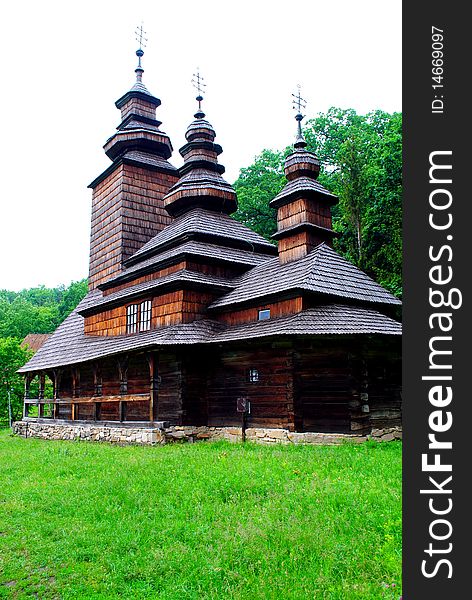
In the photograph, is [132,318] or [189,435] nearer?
[189,435]

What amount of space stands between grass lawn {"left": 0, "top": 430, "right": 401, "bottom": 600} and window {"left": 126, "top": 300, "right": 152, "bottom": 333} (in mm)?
7770

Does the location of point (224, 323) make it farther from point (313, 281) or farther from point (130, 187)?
point (130, 187)

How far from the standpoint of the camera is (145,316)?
1817cm

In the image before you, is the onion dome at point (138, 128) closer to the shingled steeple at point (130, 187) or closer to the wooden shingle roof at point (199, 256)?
the shingled steeple at point (130, 187)

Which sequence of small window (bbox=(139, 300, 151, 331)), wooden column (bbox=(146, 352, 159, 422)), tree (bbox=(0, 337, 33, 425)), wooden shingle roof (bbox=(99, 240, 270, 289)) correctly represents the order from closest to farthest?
wooden column (bbox=(146, 352, 159, 422)), wooden shingle roof (bbox=(99, 240, 270, 289)), small window (bbox=(139, 300, 151, 331)), tree (bbox=(0, 337, 33, 425))

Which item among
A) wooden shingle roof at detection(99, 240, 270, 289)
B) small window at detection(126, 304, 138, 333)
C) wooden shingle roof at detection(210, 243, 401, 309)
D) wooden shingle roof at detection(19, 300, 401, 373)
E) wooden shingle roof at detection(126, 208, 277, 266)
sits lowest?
wooden shingle roof at detection(19, 300, 401, 373)

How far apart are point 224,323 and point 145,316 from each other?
3.20m

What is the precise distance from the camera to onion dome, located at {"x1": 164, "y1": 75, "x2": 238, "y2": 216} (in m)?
20.8

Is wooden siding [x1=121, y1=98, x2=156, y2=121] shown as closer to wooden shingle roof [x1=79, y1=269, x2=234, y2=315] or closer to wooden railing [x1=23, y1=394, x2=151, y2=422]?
wooden shingle roof [x1=79, y1=269, x2=234, y2=315]

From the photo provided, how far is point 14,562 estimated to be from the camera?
6.13 m

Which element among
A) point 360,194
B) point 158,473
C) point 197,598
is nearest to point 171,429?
point 158,473

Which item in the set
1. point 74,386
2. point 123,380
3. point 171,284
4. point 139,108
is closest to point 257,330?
point 171,284

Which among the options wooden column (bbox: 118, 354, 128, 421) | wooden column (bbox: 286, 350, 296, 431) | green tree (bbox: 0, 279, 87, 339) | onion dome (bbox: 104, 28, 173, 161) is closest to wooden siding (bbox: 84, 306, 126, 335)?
wooden column (bbox: 118, 354, 128, 421)

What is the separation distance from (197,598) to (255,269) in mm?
13485
